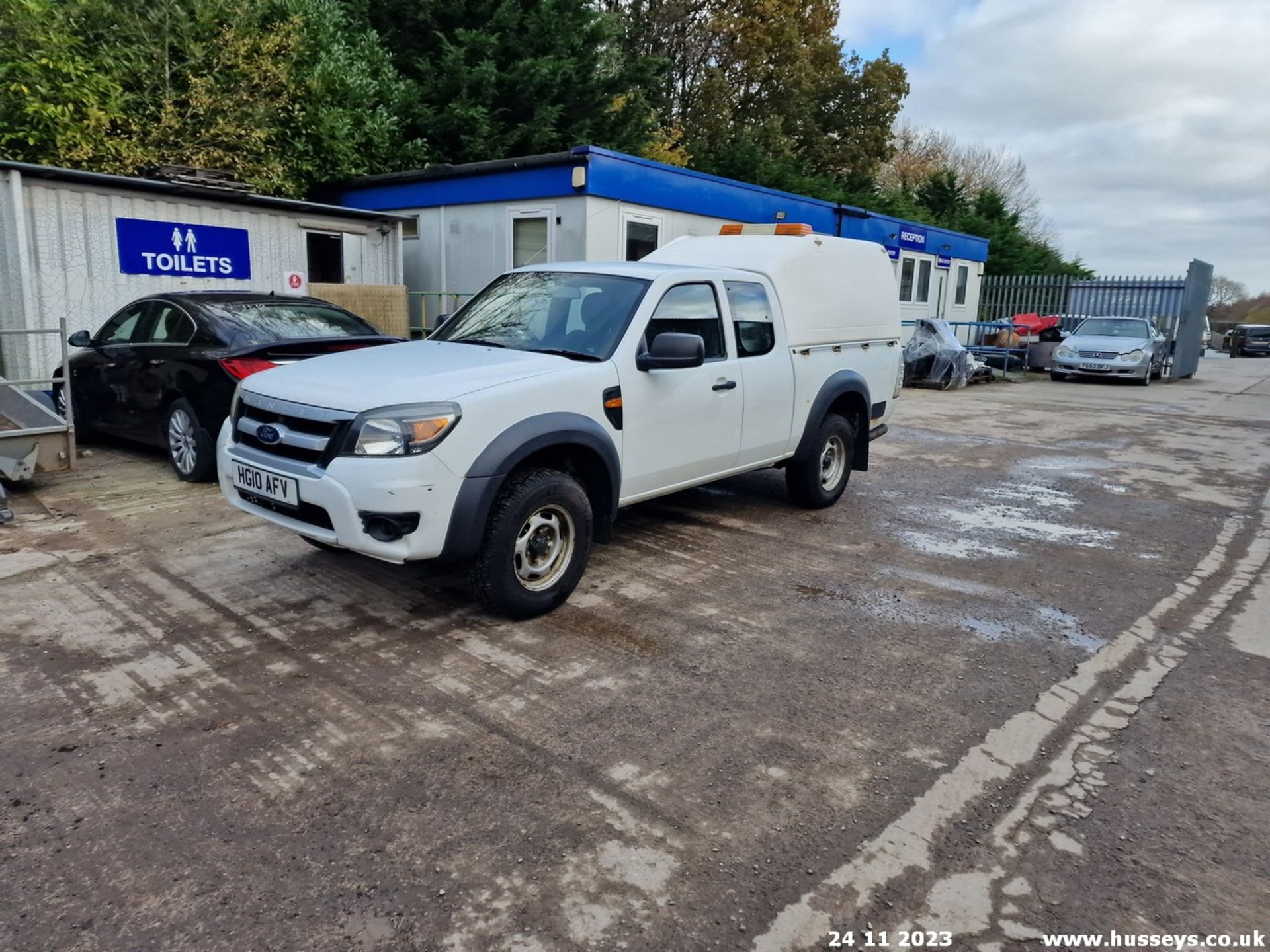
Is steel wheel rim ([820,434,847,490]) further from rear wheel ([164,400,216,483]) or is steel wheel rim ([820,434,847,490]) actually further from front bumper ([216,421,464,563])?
rear wheel ([164,400,216,483])

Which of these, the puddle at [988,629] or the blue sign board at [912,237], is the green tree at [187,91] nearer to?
the blue sign board at [912,237]

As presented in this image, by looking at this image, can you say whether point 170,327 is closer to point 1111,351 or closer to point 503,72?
point 503,72

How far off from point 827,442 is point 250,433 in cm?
411

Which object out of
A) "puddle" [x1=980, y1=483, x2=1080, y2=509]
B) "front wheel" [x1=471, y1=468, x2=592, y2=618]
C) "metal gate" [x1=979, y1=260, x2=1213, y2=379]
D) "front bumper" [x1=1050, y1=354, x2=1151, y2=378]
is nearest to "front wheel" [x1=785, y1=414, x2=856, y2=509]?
"puddle" [x1=980, y1=483, x2=1080, y2=509]

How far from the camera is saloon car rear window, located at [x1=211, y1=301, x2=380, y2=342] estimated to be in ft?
22.9

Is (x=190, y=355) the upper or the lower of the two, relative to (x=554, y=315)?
lower

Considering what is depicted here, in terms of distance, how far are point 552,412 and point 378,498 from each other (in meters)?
0.96

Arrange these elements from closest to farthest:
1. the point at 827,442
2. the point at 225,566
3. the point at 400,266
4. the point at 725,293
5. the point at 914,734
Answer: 1. the point at 914,734
2. the point at 225,566
3. the point at 725,293
4. the point at 827,442
5. the point at 400,266

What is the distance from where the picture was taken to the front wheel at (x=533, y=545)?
13.9ft

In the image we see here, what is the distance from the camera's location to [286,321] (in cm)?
730

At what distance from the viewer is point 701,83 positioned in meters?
31.7

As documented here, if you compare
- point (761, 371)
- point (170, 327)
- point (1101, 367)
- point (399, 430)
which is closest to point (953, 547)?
point (761, 371)

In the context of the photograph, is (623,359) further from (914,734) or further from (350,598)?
(914,734)

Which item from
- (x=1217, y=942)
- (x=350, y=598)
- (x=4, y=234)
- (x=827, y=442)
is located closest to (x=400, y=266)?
(x=4, y=234)
